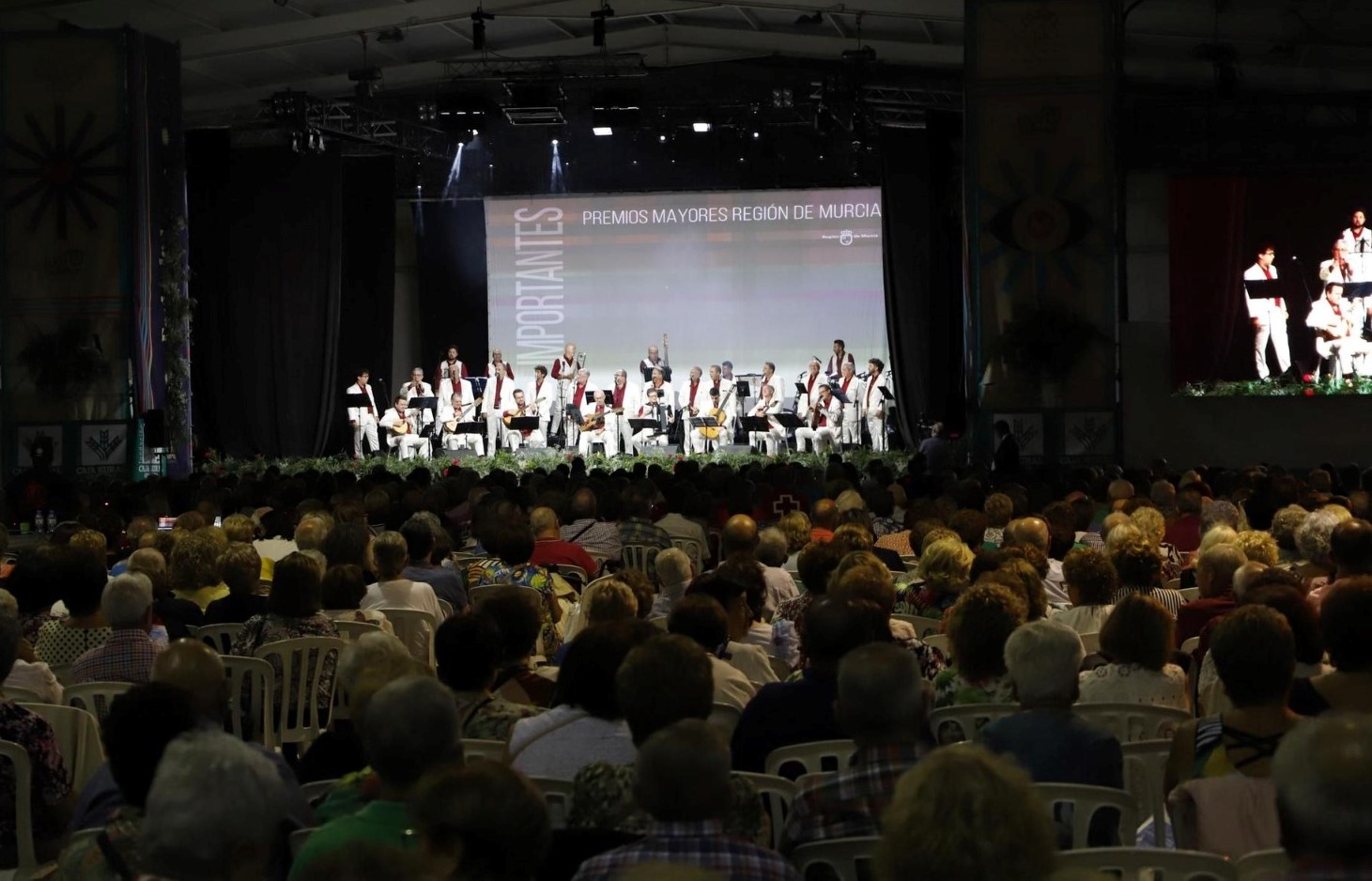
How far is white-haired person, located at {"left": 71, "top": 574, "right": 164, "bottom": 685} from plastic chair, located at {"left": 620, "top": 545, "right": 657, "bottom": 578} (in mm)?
3262

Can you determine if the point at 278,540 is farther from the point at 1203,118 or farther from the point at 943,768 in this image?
the point at 1203,118

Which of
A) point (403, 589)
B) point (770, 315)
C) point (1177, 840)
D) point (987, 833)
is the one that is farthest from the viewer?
point (770, 315)

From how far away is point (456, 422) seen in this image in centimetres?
1873

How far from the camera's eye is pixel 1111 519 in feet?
21.4

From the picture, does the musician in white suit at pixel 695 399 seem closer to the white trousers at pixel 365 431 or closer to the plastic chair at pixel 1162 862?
the white trousers at pixel 365 431

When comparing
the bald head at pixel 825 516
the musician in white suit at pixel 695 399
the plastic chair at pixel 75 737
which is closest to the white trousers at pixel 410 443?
the musician in white suit at pixel 695 399

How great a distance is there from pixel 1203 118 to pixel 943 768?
15931 mm

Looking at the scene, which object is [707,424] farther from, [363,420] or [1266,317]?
[1266,317]

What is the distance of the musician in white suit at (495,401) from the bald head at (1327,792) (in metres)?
17.1

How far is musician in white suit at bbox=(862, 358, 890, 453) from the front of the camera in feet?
58.6

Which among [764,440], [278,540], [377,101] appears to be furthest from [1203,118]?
[278,540]

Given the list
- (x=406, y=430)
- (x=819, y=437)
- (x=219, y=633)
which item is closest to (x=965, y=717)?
(x=219, y=633)

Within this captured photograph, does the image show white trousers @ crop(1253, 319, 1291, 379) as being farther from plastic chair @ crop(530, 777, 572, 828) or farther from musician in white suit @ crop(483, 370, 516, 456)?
plastic chair @ crop(530, 777, 572, 828)

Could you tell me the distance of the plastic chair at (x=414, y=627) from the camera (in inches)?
216
